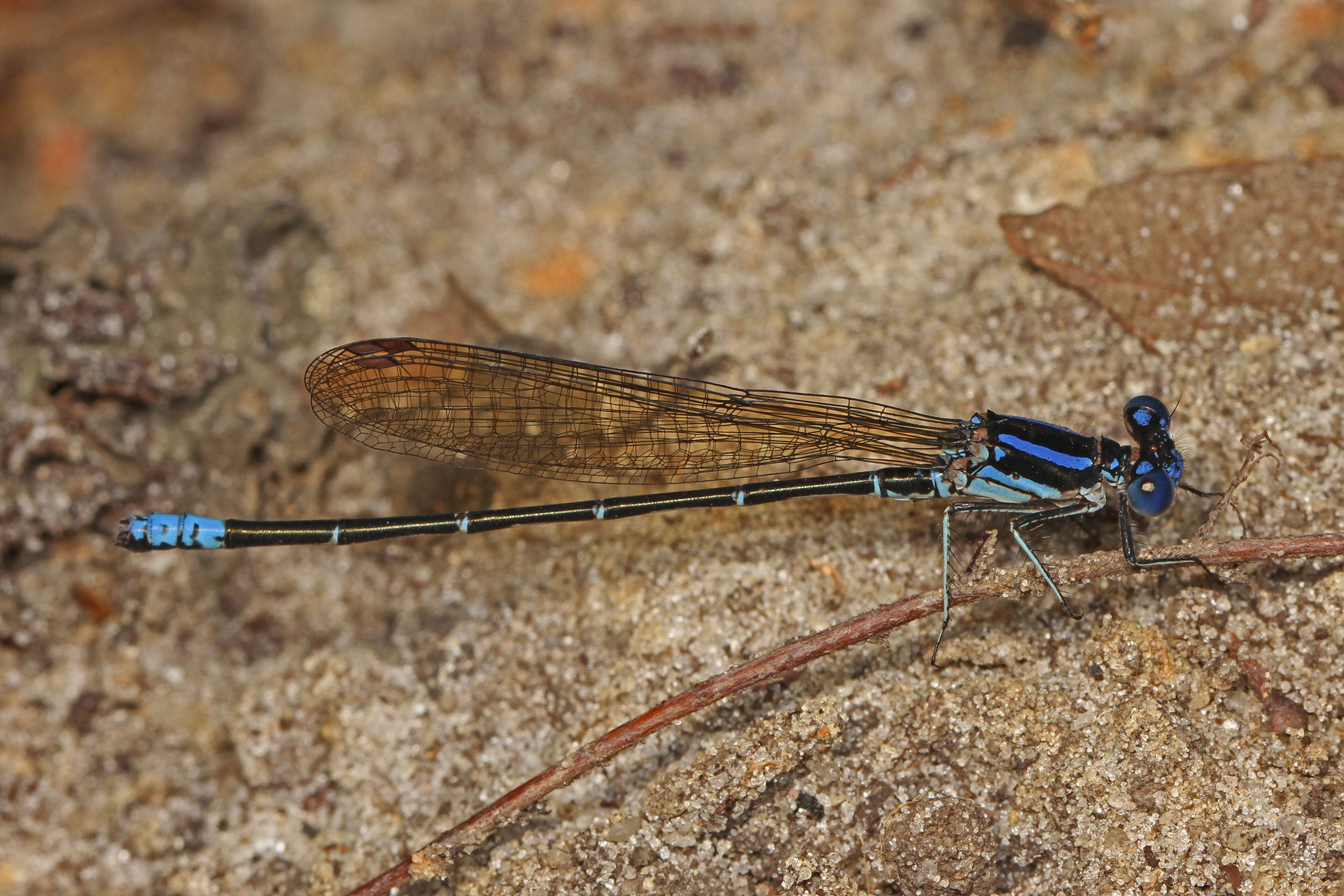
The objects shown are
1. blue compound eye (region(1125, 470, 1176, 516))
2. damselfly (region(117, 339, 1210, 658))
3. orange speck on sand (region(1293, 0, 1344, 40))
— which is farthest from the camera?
orange speck on sand (region(1293, 0, 1344, 40))

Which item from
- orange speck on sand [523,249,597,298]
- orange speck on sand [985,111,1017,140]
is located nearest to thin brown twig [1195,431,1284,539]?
orange speck on sand [985,111,1017,140]

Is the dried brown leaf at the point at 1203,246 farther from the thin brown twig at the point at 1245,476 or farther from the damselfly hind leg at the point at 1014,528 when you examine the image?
the damselfly hind leg at the point at 1014,528

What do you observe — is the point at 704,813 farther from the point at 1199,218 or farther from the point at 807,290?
the point at 1199,218

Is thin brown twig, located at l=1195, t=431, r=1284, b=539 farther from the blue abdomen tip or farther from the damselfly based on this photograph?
the blue abdomen tip

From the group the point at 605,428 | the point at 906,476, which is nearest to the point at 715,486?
the point at 605,428

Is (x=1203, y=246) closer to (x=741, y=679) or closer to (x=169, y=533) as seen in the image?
(x=741, y=679)
